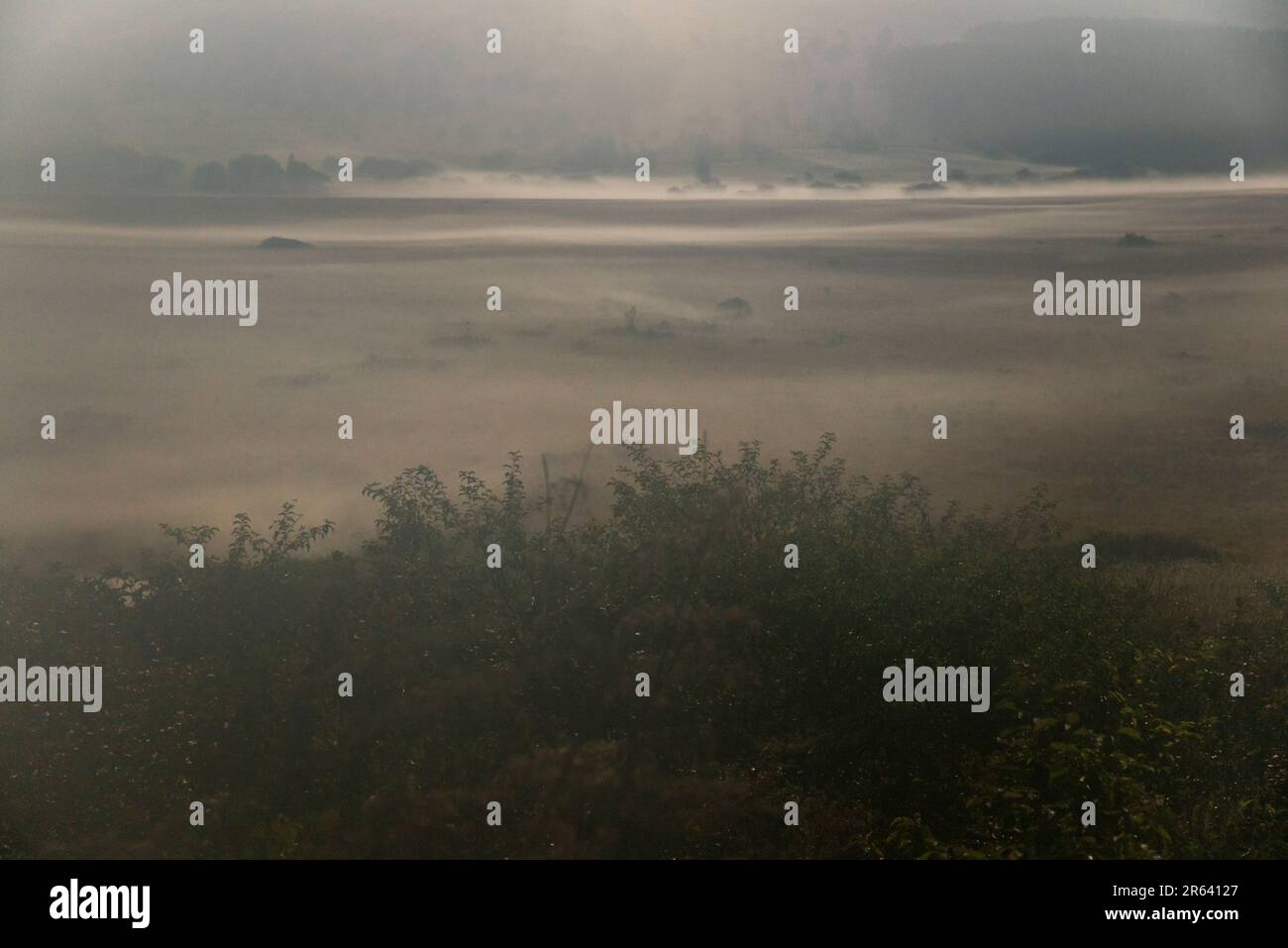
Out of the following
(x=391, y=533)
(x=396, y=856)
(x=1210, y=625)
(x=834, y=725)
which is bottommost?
(x=396, y=856)

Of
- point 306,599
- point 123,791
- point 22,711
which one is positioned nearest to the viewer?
point 123,791

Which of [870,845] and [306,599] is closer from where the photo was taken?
[870,845]

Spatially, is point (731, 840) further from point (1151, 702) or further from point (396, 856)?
point (1151, 702)

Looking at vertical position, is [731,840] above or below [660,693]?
below

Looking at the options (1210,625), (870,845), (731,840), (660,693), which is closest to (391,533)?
(660,693)

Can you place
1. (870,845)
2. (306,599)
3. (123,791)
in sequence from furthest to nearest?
(306,599) → (123,791) → (870,845)

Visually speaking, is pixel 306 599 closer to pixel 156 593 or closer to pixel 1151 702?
pixel 156 593
